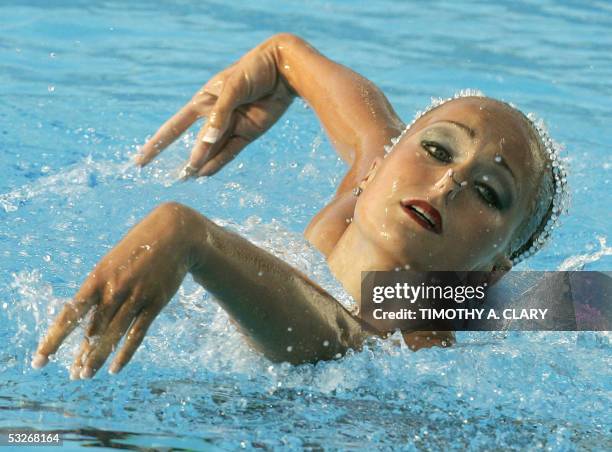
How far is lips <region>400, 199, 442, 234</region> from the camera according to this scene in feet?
9.46

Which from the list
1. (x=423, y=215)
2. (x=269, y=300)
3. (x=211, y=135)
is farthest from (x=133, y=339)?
(x=211, y=135)

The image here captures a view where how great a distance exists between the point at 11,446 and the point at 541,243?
171 centimetres

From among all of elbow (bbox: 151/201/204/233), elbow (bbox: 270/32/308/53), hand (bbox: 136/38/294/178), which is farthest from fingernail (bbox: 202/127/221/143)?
elbow (bbox: 151/201/204/233)

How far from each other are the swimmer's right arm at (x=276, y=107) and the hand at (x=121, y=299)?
1440 mm

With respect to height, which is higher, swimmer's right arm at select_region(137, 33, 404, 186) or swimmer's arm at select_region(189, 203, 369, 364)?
swimmer's right arm at select_region(137, 33, 404, 186)

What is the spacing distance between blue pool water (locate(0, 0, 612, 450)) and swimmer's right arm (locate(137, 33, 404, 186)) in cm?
34

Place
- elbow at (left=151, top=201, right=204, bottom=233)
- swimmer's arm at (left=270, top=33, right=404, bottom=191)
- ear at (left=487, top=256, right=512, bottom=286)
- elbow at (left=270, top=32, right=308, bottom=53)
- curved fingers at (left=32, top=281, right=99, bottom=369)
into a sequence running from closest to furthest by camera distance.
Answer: curved fingers at (left=32, top=281, right=99, bottom=369)
elbow at (left=151, top=201, right=204, bottom=233)
ear at (left=487, top=256, right=512, bottom=286)
swimmer's arm at (left=270, top=33, right=404, bottom=191)
elbow at (left=270, top=32, right=308, bottom=53)

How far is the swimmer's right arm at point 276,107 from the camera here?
372 centimetres

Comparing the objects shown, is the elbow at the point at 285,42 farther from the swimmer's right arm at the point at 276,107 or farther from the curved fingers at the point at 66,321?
the curved fingers at the point at 66,321

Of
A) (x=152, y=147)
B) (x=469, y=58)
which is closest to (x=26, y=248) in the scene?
(x=152, y=147)

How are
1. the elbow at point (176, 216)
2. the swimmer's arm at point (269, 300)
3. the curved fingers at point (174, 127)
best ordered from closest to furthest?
the elbow at point (176, 216), the swimmer's arm at point (269, 300), the curved fingers at point (174, 127)

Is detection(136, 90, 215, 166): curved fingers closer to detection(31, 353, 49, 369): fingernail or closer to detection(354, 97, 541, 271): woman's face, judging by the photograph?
detection(354, 97, 541, 271): woman's face

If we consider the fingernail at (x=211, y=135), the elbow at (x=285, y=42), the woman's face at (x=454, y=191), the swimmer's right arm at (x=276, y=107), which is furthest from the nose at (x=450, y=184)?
the elbow at (x=285, y=42)

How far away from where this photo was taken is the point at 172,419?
2.55 meters
